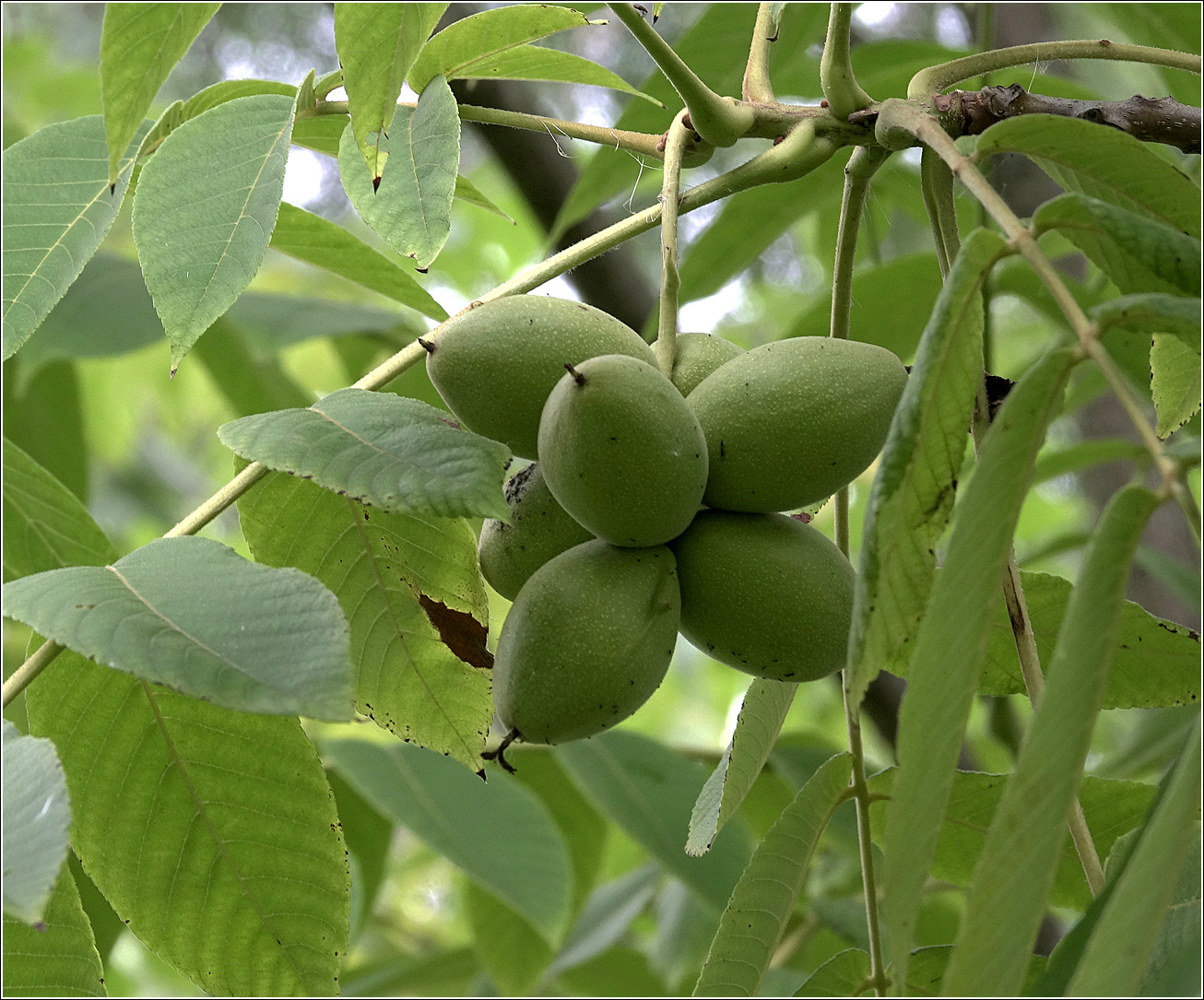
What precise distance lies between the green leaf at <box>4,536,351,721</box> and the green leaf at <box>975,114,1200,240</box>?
518 mm

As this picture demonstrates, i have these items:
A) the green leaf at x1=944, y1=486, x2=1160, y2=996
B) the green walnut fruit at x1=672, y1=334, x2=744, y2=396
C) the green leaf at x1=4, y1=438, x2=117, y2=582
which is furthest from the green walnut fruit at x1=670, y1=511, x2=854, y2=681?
the green leaf at x1=4, y1=438, x2=117, y2=582

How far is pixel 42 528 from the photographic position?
1225 mm

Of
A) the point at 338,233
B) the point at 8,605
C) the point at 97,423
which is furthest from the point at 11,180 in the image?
the point at 97,423

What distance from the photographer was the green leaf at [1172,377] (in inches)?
34.0

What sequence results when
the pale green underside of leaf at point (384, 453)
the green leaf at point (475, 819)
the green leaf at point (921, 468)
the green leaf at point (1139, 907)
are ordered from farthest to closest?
the green leaf at point (475, 819) < the pale green underside of leaf at point (384, 453) < the green leaf at point (921, 468) < the green leaf at point (1139, 907)

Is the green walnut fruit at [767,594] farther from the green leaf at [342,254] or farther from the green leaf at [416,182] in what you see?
the green leaf at [342,254]

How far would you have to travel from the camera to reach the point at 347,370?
216 cm

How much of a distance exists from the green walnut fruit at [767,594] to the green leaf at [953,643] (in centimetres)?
19

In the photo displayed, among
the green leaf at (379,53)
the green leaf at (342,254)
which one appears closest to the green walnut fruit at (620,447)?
the green leaf at (379,53)

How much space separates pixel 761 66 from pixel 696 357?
0.30 m

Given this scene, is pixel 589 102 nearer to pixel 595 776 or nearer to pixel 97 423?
pixel 97 423

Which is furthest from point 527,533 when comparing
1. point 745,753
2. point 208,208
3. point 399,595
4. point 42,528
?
point 42,528

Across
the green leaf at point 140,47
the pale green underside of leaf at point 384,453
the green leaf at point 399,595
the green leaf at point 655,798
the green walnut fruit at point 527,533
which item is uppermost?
the green leaf at point 140,47

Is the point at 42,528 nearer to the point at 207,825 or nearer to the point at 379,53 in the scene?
the point at 207,825
